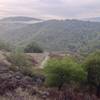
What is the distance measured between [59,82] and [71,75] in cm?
170

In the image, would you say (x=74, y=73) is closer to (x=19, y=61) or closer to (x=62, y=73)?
(x=62, y=73)

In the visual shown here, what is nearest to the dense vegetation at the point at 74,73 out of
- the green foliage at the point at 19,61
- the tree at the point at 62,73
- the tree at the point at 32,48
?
the tree at the point at 62,73

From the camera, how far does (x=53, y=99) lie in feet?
42.3

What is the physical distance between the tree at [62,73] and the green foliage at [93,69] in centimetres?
220

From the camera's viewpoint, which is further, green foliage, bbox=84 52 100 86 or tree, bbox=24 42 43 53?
tree, bbox=24 42 43 53

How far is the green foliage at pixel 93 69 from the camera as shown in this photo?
37.3 metres

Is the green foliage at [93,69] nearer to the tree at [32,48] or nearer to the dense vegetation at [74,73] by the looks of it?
the dense vegetation at [74,73]

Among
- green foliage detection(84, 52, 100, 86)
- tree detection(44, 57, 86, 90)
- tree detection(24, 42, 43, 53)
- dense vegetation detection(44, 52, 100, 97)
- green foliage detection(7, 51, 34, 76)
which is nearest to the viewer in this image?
tree detection(44, 57, 86, 90)

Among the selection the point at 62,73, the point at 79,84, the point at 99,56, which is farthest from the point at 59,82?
the point at 99,56

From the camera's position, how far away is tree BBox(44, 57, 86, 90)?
33909 millimetres

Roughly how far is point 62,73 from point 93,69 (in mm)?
5180

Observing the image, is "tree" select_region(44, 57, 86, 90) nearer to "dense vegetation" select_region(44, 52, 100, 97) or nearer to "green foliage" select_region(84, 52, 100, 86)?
"dense vegetation" select_region(44, 52, 100, 97)

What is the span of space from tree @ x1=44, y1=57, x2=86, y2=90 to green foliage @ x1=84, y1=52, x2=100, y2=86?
2.20 m

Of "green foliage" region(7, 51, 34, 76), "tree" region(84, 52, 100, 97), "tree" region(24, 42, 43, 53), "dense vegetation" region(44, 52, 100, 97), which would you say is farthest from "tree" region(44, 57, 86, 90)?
"tree" region(24, 42, 43, 53)
